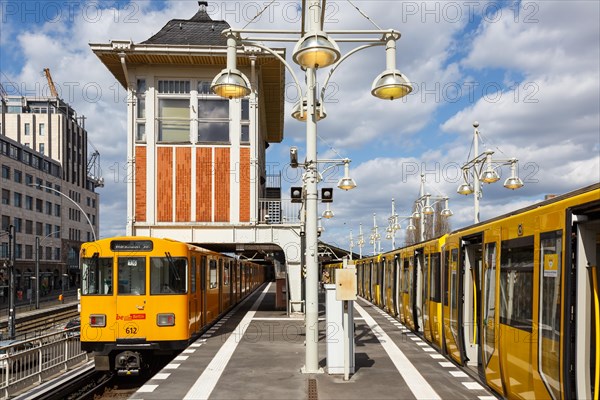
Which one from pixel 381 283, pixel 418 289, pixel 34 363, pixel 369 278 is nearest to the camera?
pixel 34 363

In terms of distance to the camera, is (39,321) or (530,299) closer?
(530,299)

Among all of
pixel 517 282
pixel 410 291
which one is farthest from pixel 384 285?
pixel 517 282

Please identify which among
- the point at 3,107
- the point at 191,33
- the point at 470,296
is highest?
the point at 3,107

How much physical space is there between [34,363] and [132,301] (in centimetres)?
295

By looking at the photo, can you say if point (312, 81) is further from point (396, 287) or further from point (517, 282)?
point (396, 287)

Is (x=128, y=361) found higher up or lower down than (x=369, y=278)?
lower down

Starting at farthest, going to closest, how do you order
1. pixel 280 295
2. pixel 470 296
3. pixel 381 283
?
pixel 381 283, pixel 280 295, pixel 470 296

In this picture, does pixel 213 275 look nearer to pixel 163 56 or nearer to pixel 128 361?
pixel 128 361

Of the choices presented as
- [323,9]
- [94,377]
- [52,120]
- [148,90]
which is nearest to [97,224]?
[52,120]

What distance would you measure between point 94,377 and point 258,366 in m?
6.08

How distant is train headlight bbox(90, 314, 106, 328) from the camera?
1360cm

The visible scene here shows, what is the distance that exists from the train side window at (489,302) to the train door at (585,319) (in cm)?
285

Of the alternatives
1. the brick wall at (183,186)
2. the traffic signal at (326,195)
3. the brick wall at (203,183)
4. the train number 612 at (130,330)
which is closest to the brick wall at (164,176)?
the brick wall at (183,186)

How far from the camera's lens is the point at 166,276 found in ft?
46.0
